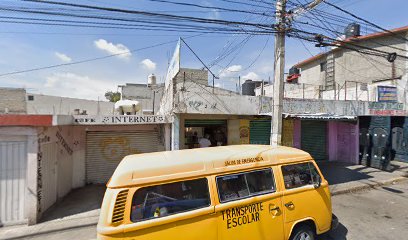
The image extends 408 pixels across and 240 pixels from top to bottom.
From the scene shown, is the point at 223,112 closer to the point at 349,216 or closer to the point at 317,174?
the point at 317,174

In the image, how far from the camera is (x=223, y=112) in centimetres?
873

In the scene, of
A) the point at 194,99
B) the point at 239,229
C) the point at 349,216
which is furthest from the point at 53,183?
the point at 349,216

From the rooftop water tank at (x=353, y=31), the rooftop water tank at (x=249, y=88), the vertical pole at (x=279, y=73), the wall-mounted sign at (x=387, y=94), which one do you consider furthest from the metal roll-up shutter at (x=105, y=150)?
the rooftop water tank at (x=353, y=31)

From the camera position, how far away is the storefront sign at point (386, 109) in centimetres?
1198

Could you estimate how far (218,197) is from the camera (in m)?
3.55

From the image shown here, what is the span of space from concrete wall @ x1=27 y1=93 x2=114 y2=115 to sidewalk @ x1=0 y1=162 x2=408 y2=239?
12.2 m

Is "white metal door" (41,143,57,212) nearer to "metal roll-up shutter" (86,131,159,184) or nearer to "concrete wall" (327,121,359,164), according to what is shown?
"metal roll-up shutter" (86,131,159,184)

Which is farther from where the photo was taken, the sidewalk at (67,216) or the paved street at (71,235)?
the sidewalk at (67,216)

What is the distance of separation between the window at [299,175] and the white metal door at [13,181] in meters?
6.66

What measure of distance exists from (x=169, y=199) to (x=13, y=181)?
17.1 feet

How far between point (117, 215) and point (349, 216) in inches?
252

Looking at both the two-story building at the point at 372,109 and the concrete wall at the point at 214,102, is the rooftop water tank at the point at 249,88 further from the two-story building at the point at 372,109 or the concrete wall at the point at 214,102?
the concrete wall at the point at 214,102

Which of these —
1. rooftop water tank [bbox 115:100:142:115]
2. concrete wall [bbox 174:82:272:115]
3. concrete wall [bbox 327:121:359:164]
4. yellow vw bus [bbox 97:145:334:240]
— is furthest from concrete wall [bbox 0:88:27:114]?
concrete wall [bbox 327:121:359:164]

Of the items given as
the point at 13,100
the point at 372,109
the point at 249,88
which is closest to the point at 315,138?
the point at 372,109
